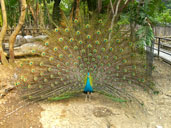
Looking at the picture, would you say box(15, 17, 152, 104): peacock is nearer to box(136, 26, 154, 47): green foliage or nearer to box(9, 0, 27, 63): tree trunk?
box(136, 26, 154, 47): green foliage

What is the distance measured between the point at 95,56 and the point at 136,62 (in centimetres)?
106

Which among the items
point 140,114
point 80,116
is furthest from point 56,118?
point 140,114

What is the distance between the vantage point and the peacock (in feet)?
13.3

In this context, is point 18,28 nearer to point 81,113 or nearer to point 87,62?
point 87,62

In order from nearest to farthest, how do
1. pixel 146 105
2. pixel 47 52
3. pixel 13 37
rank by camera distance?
pixel 47 52
pixel 146 105
pixel 13 37

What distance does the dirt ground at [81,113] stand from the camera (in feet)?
11.5

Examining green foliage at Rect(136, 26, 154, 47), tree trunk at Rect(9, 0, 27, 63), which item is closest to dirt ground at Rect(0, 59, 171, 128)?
tree trunk at Rect(9, 0, 27, 63)

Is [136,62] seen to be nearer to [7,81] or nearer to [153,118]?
[153,118]

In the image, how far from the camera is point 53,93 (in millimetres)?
3879

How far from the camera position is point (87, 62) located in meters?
4.26

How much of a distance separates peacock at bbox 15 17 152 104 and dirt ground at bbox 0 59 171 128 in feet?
0.95

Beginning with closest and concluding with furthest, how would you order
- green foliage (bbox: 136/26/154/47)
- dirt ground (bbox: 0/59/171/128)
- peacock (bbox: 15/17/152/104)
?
dirt ground (bbox: 0/59/171/128), peacock (bbox: 15/17/152/104), green foliage (bbox: 136/26/154/47)

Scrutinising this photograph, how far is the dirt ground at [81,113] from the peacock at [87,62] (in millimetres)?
288

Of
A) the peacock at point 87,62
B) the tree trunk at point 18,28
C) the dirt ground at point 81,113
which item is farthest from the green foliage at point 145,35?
the tree trunk at point 18,28
